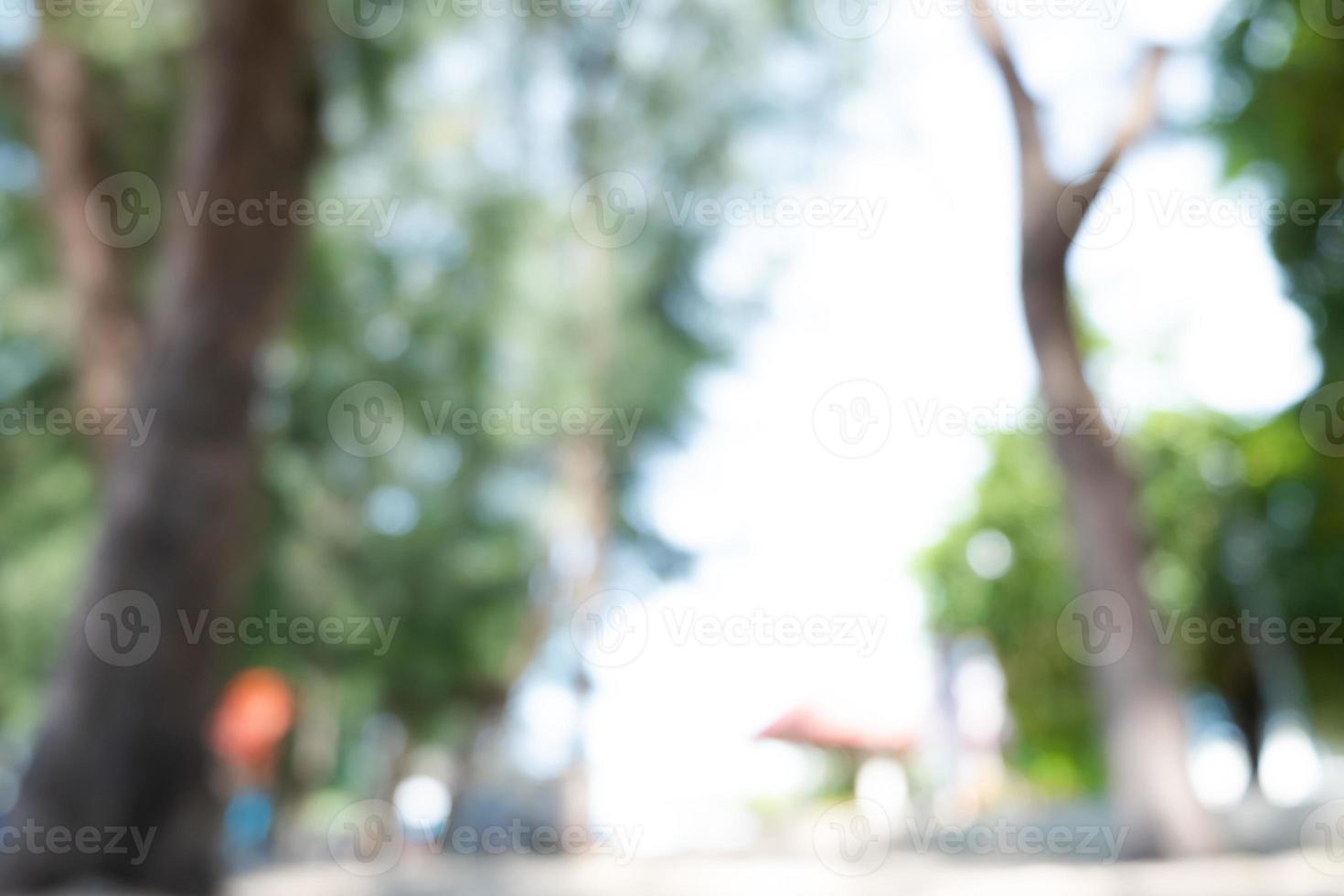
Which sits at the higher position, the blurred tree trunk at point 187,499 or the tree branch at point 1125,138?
the tree branch at point 1125,138

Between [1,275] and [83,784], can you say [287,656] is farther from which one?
[83,784]

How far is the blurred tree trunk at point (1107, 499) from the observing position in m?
7.08

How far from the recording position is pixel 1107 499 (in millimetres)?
7699

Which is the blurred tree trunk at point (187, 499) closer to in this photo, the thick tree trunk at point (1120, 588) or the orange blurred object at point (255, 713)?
the thick tree trunk at point (1120, 588)

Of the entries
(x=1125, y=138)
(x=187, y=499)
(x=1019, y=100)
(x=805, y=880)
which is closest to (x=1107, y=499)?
(x=1125, y=138)

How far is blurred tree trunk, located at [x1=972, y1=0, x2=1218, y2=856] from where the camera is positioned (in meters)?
7.08

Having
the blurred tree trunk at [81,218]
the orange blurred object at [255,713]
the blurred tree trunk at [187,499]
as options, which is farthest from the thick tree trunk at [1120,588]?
the orange blurred object at [255,713]

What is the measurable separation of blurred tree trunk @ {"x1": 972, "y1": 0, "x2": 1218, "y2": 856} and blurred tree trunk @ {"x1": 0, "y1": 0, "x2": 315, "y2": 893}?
452cm

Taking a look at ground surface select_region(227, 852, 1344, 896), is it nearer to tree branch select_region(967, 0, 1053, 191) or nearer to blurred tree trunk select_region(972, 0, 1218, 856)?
blurred tree trunk select_region(972, 0, 1218, 856)

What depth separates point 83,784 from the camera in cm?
470

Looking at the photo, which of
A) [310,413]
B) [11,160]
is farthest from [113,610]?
[310,413]

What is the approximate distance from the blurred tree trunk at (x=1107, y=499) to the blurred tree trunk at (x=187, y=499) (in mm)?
4525

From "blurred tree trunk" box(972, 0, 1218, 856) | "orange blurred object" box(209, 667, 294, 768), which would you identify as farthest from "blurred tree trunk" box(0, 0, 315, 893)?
"orange blurred object" box(209, 667, 294, 768)

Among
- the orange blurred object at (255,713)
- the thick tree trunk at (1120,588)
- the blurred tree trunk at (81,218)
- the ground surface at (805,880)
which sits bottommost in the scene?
the orange blurred object at (255,713)
